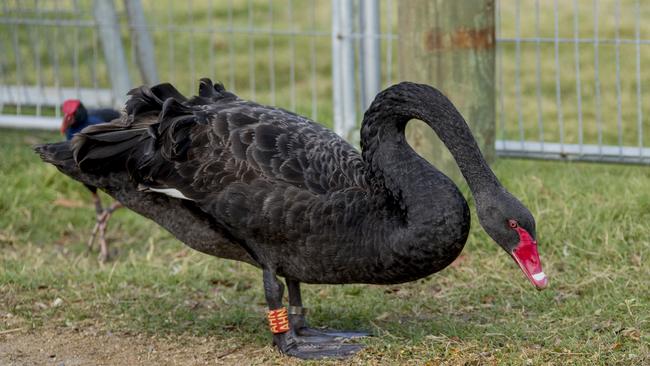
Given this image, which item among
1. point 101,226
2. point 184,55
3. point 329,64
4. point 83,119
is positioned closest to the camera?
point 101,226

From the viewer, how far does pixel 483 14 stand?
5.75 meters

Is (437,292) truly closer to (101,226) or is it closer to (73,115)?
(101,226)

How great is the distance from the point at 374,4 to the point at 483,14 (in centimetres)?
127

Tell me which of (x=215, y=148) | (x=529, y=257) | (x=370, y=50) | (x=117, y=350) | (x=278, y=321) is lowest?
(x=117, y=350)

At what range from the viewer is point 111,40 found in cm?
771

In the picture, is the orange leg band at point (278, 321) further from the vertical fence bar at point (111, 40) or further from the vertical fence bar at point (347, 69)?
the vertical fence bar at point (111, 40)

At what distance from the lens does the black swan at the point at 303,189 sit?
4047mm

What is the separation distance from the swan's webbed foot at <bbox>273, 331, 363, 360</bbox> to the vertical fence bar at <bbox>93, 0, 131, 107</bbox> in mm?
3602

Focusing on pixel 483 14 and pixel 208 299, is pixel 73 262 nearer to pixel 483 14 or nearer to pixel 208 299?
pixel 208 299

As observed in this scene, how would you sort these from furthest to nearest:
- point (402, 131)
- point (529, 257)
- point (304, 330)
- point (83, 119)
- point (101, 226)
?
point (83, 119) → point (101, 226) → point (304, 330) → point (402, 131) → point (529, 257)

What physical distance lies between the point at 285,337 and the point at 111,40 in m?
3.85

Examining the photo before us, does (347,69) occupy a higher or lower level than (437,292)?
higher

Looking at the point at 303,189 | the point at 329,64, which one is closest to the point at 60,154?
the point at 303,189

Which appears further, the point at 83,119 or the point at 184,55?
the point at 184,55
